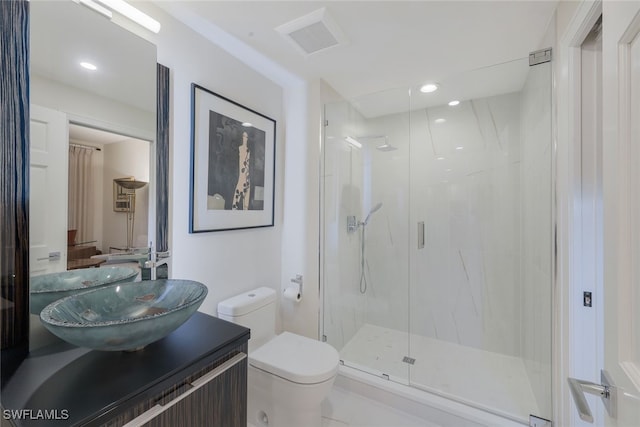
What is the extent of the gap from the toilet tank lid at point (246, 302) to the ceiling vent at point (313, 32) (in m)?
1.62

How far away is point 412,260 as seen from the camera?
2.62 m

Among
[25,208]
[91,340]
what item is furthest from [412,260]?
[25,208]

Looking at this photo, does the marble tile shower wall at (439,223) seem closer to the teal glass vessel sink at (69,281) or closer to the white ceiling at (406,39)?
the white ceiling at (406,39)

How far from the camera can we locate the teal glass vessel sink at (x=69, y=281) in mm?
935

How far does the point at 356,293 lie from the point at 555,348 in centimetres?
151

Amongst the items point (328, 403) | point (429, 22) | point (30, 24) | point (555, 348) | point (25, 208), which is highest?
point (429, 22)

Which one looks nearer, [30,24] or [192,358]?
[192,358]

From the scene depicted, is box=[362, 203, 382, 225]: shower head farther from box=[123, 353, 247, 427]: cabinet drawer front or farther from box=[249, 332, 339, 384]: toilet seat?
box=[123, 353, 247, 427]: cabinet drawer front

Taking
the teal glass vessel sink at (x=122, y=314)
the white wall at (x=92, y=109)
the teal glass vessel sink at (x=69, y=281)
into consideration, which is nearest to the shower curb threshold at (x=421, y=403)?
the teal glass vessel sink at (x=122, y=314)

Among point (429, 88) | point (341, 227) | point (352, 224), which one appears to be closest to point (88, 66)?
point (341, 227)

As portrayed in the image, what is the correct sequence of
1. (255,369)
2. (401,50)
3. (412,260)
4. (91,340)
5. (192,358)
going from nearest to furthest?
(91,340) → (192,358) → (255,369) → (401,50) → (412,260)

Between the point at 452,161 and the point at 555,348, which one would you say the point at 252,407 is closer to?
the point at 555,348

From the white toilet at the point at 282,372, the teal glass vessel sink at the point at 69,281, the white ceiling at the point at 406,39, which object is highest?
the white ceiling at the point at 406,39

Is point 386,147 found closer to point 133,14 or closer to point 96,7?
point 133,14
